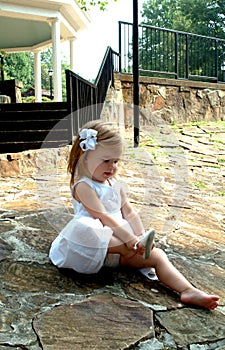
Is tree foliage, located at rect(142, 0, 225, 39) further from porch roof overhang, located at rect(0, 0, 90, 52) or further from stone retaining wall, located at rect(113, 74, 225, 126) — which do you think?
stone retaining wall, located at rect(113, 74, 225, 126)

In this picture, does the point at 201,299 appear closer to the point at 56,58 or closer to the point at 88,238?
the point at 88,238

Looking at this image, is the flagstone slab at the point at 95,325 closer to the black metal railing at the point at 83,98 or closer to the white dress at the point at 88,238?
the white dress at the point at 88,238

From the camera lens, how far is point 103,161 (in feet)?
6.45

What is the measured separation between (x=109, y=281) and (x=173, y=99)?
7405mm

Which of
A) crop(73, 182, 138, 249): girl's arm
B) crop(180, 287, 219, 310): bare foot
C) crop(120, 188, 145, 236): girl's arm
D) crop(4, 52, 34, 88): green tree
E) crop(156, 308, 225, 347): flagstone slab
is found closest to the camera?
crop(156, 308, 225, 347): flagstone slab

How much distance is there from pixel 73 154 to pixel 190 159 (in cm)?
433

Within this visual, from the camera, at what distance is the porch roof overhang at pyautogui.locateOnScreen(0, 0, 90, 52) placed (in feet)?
28.1

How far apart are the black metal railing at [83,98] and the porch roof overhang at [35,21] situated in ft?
9.27

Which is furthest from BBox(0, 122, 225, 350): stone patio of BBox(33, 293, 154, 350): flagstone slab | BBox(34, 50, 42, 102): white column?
BBox(34, 50, 42, 102): white column

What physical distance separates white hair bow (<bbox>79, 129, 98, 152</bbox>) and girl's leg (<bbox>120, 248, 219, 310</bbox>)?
0.53 m

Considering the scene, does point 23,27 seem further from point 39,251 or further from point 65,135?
point 39,251

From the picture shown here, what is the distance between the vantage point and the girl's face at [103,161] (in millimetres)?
1950

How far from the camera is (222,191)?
4.57 meters

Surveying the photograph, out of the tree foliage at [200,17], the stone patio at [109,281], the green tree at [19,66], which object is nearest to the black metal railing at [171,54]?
the stone patio at [109,281]
